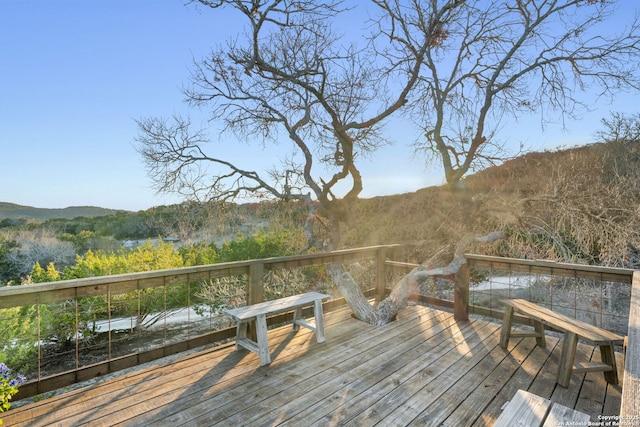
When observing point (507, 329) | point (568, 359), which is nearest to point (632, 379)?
point (568, 359)

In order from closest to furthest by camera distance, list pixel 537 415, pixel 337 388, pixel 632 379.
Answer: pixel 632 379 < pixel 537 415 < pixel 337 388

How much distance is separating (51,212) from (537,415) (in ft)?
45.0

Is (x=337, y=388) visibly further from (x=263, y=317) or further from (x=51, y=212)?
(x=51, y=212)

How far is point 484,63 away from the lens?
17.1ft

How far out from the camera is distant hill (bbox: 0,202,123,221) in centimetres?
985

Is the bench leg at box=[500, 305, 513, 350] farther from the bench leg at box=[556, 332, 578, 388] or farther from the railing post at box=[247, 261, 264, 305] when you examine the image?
the railing post at box=[247, 261, 264, 305]

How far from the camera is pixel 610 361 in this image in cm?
245

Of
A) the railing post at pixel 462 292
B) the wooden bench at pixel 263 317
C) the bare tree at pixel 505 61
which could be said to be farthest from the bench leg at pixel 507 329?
the bare tree at pixel 505 61

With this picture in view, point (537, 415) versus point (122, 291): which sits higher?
point (122, 291)

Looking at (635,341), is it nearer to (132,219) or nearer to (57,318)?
(57,318)

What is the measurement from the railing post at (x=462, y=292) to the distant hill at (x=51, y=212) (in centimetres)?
1035

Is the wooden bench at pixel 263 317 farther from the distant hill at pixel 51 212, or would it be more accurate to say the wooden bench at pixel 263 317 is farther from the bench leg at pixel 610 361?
the distant hill at pixel 51 212

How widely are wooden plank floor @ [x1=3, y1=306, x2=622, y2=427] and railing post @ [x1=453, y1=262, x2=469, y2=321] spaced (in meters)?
0.60

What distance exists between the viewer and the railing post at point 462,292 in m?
4.01
